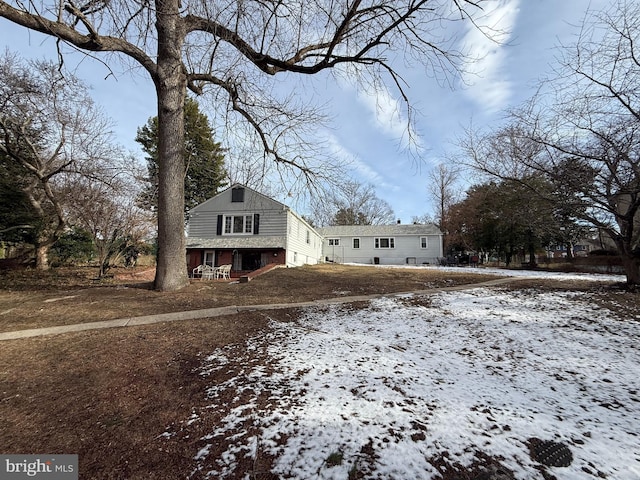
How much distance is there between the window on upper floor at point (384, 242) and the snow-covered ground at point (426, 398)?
2376 centimetres

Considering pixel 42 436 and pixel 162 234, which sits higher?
pixel 162 234

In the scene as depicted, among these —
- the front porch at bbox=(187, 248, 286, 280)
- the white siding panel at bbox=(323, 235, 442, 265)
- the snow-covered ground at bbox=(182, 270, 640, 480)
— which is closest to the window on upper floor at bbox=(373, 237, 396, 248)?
the white siding panel at bbox=(323, 235, 442, 265)

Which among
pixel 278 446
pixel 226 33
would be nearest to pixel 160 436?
pixel 278 446

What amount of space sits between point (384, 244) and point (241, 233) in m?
16.0

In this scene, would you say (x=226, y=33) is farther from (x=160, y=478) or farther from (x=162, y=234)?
(x=160, y=478)

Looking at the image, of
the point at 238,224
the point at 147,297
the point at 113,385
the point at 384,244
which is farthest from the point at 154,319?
the point at 384,244

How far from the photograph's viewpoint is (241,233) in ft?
62.5

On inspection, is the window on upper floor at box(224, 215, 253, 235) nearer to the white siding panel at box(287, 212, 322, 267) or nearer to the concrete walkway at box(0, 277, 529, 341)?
the white siding panel at box(287, 212, 322, 267)

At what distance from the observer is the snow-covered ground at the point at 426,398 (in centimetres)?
208

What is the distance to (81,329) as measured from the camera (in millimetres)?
5199

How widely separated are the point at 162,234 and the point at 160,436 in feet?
21.3

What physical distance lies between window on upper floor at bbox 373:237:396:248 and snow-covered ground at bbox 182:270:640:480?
77.9ft

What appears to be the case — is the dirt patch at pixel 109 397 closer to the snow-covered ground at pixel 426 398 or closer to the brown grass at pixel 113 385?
the brown grass at pixel 113 385

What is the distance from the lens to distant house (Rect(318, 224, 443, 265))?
28.2 metres
